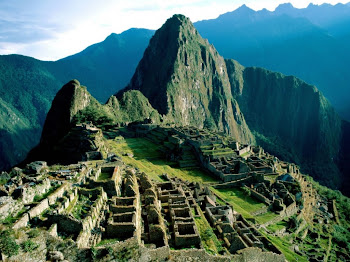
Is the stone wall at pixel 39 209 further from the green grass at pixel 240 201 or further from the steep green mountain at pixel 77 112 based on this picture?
the steep green mountain at pixel 77 112

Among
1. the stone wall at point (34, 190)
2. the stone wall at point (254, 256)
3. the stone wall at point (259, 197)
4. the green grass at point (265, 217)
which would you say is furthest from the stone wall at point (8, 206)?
the stone wall at point (259, 197)

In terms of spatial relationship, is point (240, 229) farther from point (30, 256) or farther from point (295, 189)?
point (295, 189)

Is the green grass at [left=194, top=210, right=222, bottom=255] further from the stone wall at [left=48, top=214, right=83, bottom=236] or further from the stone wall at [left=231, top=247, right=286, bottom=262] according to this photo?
the stone wall at [left=48, top=214, right=83, bottom=236]

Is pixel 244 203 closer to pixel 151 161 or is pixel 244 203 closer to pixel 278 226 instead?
pixel 278 226

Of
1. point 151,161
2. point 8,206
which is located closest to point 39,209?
point 8,206

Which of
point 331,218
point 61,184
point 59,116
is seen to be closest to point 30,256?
point 61,184

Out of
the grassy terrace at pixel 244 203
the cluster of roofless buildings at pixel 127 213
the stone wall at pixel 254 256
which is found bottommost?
the grassy terrace at pixel 244 203
